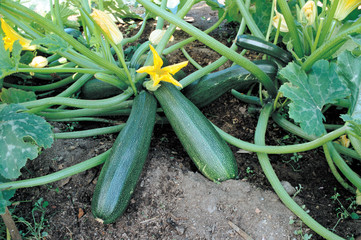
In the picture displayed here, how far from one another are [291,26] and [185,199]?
3.38 ft

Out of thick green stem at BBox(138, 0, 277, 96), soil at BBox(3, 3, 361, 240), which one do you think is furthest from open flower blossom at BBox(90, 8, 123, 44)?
soil at BBox(3, 3, 361, 240)

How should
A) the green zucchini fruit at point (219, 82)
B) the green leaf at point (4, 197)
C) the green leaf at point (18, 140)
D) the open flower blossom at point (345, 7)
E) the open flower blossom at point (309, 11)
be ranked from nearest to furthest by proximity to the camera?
1. the green leaf at point (4, 197)
2. the green leaf at point (18, 140)
3. the open flower blossom at point (345, 7)
4. the open flower blossom at point (309, 11)
5. the green zucchini fruit at point (219, 82)

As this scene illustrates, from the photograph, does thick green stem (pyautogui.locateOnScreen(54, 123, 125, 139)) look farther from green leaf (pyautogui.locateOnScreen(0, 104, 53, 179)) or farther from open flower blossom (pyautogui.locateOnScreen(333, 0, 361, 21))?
open flower blossom (pyautogui.locateOnScreen(333, 0, 361, 21))

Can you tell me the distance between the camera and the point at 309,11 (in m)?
1.62

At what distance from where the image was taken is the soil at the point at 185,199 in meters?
1.48

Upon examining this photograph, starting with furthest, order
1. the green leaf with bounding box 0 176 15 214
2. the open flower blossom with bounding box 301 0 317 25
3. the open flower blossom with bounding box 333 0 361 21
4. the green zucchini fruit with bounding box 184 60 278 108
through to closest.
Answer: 1. the green zucchini fruit with bounding box 184 60 278 108
2. the open flower blossom with bounding box 301 0 317 25
3. the open flower blossom with bounding box 333 0 361 21
4. the green leaf with bounding box 0 176 15 214

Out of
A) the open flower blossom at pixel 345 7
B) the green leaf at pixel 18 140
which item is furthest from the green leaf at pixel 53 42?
the open flower blossom at pixel 345 7

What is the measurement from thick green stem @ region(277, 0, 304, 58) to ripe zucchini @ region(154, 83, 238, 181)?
64 cm

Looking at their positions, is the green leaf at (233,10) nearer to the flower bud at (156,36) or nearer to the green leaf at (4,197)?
the flower bud at (156,36)

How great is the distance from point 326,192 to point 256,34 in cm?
97

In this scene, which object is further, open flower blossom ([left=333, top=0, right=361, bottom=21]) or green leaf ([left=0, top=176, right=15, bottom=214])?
open flower blossom ([left=333, top=0, right=361, bottom=21])

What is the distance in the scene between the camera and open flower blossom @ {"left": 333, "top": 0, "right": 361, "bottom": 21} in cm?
151

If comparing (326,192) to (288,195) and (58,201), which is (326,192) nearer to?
(288,195)

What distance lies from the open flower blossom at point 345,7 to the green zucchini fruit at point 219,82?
48 centimetres
